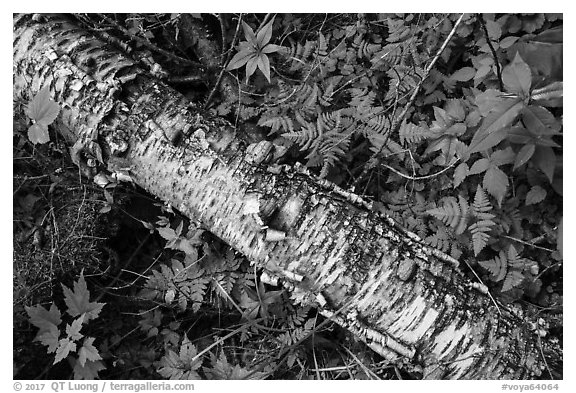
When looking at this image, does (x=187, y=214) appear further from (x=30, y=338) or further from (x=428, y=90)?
(x=428, y=90)

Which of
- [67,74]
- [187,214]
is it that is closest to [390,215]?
[187,214]

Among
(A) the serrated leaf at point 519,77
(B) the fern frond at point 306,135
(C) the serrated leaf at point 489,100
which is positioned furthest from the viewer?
(B) the fern frond at point 306,135

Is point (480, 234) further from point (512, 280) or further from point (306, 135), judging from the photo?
point (306, 135)

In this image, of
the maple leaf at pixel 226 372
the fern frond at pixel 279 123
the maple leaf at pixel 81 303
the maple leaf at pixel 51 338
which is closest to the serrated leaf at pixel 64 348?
the maple leaf at pixel 51 338

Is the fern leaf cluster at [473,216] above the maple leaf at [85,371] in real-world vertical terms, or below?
above

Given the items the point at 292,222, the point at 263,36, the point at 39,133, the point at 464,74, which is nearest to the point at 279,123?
the point at 263,36

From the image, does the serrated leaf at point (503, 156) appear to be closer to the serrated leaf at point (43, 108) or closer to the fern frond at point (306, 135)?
the fern frond at point (306, 135)

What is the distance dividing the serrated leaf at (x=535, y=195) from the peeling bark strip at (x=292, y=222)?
57 cm

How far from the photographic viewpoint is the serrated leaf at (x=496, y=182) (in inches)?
105

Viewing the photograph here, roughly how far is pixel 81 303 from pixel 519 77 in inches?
103

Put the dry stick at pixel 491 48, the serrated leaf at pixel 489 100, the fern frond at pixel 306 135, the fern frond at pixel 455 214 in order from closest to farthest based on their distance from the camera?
the serrated leaf at pixel 489 100 → the dry stick at pixel 491 48 → the fern frond at pixel 455 214 → the fern frond at pixel 306 135

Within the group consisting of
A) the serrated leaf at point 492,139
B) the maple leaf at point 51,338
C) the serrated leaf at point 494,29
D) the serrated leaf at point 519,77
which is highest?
the serrated leaf at point 494,29

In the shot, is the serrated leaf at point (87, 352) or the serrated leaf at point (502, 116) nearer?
the serrated leaf at point (502, 116)

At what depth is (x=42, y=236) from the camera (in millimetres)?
2918
